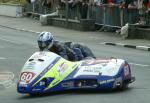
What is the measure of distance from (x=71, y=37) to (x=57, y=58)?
18.6m

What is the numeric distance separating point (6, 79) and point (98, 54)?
6.17 metres

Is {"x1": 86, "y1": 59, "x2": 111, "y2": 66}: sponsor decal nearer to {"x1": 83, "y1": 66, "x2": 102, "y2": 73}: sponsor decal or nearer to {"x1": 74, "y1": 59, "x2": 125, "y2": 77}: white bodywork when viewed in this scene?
{"x1": 74, "y1": 59, "x2": 125, "y2": 77}: white bodywork

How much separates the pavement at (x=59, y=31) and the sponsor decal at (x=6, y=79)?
7871 mm

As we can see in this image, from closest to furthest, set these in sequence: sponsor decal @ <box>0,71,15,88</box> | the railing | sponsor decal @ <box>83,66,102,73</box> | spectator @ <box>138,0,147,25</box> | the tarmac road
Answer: the tarmac road
sponsor decal @ <box>83,66,102,73</box>
sponsor decal @ <box>0,71,15,88</box>
spectator @ <box>138,0,147,25</box>
the railing

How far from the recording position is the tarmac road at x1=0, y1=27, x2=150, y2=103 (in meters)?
11.4

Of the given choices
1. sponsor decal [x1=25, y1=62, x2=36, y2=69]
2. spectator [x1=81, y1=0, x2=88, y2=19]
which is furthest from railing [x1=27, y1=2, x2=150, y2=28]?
sponsor decal [x1=25, y1=62, x2=36, y2=69]

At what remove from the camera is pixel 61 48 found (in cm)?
1259

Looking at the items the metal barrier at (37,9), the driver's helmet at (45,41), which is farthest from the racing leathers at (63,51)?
the metal barrier at (37,9)

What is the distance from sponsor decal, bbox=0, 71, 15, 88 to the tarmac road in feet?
0.53

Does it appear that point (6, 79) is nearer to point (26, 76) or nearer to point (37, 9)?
point (26, 76)

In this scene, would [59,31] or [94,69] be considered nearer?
[94,69]

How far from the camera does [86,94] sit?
12.0 metres

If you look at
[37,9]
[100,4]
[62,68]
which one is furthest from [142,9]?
[37,9]

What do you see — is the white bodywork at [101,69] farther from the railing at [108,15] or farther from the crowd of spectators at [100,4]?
the railing at [108,15]
